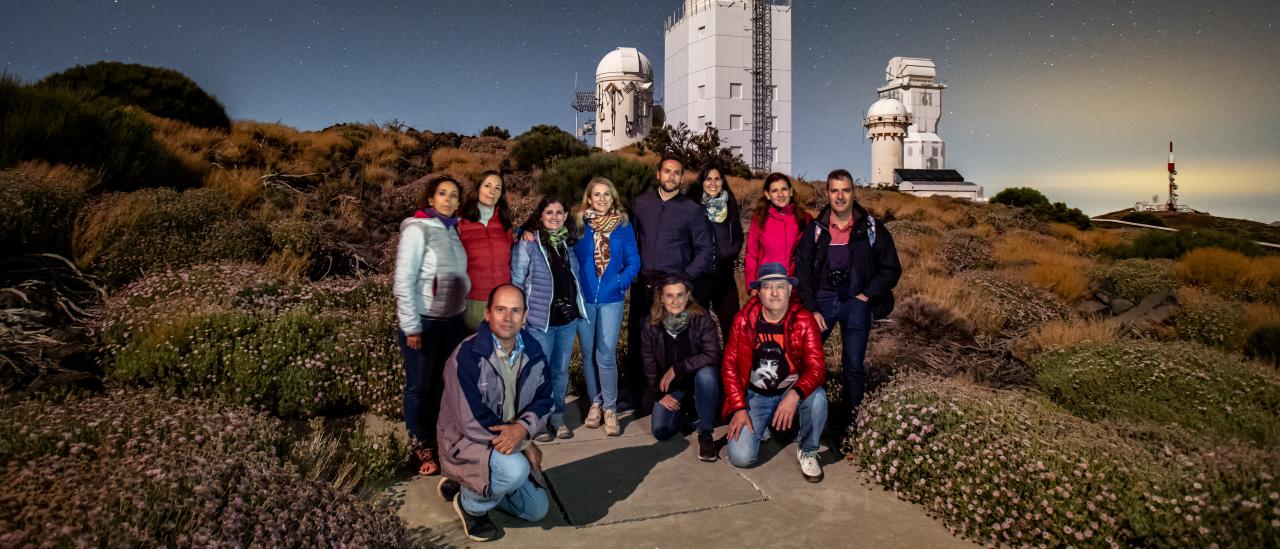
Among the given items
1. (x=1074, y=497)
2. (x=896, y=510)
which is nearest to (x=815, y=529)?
(x=896, y=510)

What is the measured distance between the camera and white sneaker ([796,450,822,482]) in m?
4.19

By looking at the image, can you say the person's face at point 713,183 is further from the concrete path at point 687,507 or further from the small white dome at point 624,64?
the small white dome at point 624,64

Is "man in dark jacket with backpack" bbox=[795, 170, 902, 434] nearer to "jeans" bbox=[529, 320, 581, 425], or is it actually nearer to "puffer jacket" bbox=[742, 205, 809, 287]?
"puffer jacket" bbox=[742, 205, 809, 287]

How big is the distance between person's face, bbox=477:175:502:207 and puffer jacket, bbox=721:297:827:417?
1.69 m

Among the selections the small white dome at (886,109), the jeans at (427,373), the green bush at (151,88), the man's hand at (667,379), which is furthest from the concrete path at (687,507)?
the small white dome at (886,109)

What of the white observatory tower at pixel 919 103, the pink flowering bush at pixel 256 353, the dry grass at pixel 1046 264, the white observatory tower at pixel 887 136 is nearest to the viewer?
the pink flowering bush at pixel 256 353

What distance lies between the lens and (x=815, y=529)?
3545 millimetres

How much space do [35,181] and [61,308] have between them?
2.16 metres

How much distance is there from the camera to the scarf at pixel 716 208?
5.37 meters

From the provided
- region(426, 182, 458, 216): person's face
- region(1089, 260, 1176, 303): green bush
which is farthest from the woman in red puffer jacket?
region(1089, 260, 1176, 303): green bush

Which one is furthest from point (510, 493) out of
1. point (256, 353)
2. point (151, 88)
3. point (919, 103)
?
point (919, 103)

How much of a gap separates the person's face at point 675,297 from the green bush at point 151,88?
16485mm

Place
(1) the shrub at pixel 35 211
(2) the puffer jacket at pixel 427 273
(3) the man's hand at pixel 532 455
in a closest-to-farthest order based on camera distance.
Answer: (3) the man's hand at pixel 532 455 → (2) the puffer jacket at pixel 427 273 → (1) the shrub at pixel 35 211

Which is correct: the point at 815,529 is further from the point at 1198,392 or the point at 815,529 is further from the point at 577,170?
the point at 577,170
